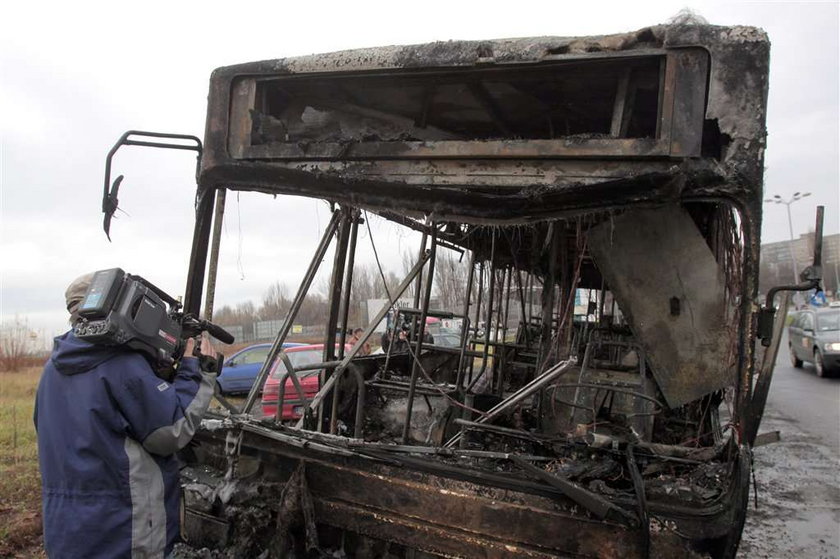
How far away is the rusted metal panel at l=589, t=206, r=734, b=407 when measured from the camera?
2916 mm

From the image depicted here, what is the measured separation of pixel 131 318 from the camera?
210cm

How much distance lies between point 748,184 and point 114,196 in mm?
2935

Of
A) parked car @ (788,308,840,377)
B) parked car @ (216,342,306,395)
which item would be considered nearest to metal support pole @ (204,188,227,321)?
parked car @ (216,342,306,395)

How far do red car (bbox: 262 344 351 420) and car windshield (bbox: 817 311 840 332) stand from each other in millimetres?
11526

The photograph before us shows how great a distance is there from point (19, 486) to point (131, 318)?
5068 mm

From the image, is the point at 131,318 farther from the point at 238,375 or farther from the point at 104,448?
the point at 238,375

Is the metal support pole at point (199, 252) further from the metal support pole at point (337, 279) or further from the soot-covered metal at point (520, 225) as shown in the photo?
the metal support pole at point (337, 279)

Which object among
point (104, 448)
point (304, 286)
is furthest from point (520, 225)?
point (104, 448)

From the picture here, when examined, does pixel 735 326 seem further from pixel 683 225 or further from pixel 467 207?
pixel 467 207

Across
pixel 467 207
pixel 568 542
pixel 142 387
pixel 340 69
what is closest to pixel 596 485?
pixel 568 542

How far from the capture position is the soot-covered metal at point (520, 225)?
2314 mm

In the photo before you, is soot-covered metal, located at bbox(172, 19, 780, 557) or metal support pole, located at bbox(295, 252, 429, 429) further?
metal support pole, located at bbox(295, 252, 429, 429)

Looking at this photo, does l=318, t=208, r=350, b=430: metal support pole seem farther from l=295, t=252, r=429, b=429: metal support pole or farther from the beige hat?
the beige hat

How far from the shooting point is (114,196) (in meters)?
2.75
